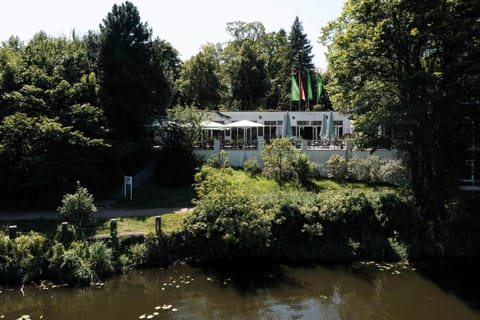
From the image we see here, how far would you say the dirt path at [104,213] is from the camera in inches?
656

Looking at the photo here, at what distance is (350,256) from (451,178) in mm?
5282

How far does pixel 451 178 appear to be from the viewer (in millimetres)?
15789

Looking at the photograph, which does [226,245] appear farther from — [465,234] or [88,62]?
[88,62]

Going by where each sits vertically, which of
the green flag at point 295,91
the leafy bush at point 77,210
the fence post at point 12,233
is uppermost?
the green flag at point 295,91

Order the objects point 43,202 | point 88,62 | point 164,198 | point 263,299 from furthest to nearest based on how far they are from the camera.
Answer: point 88,62
point 164,198
point 43,202
point 263,299

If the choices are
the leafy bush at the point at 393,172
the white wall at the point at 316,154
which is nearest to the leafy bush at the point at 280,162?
the white wall at the point at 316,154

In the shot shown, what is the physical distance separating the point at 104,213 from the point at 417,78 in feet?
45.8

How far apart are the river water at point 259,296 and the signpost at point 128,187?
24.0ft

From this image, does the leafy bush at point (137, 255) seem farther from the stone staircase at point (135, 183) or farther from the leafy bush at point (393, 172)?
the leafy bush at point (393, 172)

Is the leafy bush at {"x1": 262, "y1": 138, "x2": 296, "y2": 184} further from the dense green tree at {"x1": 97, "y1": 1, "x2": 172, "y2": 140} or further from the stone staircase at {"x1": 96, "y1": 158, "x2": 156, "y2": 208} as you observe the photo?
the dense green tree at {"x1": 97, "y1": 1, "x2": 172, "y2": 140}

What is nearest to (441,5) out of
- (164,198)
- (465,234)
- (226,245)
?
(465,234)

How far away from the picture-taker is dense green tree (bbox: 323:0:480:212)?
1516 cm

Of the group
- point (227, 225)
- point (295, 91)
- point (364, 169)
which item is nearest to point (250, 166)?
point (364, 169)

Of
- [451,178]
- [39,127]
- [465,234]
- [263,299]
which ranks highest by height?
[39,127]
